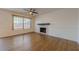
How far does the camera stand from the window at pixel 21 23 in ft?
6.92

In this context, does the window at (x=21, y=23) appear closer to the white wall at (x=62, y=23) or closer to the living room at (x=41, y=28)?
the living room at (x=41, y=28)

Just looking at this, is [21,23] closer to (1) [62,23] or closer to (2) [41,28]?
(2) [41,28]

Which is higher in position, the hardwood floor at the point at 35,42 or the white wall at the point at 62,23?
the white wall at the point at 62,23

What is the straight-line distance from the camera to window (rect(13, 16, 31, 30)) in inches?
83.1

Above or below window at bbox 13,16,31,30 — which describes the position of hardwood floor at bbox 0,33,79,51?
below

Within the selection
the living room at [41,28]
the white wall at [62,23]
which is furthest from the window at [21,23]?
the white wall at [62,23]

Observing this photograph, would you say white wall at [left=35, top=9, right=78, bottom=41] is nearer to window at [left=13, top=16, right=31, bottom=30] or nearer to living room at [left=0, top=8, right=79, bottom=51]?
living room at [left=0, top=8, right=79, bottom=51]

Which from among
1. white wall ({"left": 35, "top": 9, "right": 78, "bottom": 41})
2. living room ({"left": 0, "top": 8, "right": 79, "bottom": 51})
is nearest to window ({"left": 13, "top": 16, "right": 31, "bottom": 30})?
living room ({"left": 0, "top": 8, "right": 79, "bottom": 51})

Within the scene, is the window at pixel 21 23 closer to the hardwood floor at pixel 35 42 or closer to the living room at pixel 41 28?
the living room at pixel 41 28

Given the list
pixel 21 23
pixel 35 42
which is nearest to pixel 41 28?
pixel 35 42

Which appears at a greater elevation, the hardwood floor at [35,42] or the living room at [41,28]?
the living room at [41,28]

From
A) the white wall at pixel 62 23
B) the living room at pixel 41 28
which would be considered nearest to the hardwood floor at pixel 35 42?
the living room at pixel 41 28

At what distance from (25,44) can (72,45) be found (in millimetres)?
1259

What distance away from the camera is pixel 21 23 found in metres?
2.11
